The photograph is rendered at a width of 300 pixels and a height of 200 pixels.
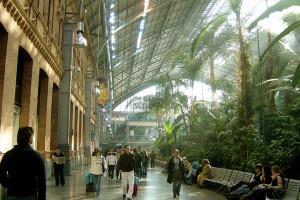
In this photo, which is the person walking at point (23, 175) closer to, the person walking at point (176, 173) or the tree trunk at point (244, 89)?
the person walking at point (176, 173)

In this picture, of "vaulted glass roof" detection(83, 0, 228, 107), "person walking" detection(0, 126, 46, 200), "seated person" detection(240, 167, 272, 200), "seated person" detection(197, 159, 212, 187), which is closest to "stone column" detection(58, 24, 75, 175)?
"vaulted glass roof" detection(83, 0, 228, 107)

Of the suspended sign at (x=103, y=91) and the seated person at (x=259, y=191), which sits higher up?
the suspended sign at (x=103, y=91)

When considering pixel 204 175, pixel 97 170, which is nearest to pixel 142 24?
pixel 204 175

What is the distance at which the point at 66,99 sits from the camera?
18781mm

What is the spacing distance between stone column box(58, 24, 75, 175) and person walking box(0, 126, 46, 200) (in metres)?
15.1

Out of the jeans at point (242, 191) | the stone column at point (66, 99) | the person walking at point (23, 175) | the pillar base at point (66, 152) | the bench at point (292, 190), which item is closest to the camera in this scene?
the person walking at point (23, 175)

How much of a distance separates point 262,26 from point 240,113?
5.42 m

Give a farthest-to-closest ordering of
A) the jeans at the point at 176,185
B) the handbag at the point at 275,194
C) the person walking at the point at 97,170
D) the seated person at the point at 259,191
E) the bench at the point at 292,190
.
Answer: the jeans at the point at 176,185
the person walking at the point at 97,170
the seated person at the point at 259,191
the handbag at the point at 275,194
the bench at the point at 292,190

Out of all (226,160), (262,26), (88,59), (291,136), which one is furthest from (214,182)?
(88,59)

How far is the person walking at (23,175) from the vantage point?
3.28 m

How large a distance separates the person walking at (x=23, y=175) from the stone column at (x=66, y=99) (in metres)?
15.1

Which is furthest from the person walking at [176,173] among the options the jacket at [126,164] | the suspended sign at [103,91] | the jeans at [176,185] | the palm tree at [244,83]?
the suspended sign at [103,91]

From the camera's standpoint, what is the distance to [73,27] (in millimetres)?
19125

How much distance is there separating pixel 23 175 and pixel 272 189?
20.4ft
